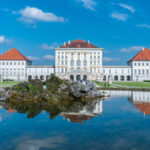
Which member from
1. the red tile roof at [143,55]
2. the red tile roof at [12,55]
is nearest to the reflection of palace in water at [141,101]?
the red tile roof at [143,55]

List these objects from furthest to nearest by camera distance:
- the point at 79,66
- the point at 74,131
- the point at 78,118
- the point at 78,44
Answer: the point at 78,44 < the point at 79,66 < the point at 78,118 < the point at 74,131

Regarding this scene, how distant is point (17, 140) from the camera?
6730 millimetres

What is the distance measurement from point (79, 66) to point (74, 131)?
69826 millimetres

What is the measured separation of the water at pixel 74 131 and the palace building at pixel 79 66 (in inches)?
2526

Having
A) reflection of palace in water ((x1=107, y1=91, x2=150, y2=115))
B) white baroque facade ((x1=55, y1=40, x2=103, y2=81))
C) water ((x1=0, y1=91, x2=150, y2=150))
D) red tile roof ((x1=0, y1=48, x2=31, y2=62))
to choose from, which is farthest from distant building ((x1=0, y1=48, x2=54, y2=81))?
water ((x1=0, y1=91, x2=150, y2=150))

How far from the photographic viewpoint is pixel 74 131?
763cm

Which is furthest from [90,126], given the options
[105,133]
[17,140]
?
[17,140]

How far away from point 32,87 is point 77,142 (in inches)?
434

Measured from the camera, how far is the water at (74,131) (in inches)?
249

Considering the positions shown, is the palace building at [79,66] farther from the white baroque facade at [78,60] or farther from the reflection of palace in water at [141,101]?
the reflection of palace in water at [141,101]

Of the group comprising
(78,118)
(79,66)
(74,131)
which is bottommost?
(74,131)

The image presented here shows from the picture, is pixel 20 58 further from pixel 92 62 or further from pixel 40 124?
pixel 40 124

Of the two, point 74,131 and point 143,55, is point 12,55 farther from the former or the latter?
point 74,131

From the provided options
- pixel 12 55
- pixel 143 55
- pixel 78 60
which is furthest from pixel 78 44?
pixel 12 55
